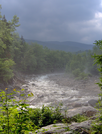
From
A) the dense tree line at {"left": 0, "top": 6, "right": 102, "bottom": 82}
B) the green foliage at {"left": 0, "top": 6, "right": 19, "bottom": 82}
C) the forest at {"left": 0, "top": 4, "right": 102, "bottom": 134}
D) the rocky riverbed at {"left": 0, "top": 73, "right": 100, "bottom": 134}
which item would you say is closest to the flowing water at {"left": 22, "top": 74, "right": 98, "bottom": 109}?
the rocky riverbed at {"left": 0, "top": 73, "right": 100, "bottom": 134}

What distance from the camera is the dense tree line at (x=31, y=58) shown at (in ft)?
69.5

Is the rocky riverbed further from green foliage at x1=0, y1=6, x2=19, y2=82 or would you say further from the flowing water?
green foliage at x1=0, y1=6, x2=19, y2=82

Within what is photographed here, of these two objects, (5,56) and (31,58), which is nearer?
(5,56)

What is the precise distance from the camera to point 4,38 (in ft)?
68.0

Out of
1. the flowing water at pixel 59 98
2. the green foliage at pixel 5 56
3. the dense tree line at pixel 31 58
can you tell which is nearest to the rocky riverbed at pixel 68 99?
the flowing water at pixel 59 98

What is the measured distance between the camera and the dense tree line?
21.2 m

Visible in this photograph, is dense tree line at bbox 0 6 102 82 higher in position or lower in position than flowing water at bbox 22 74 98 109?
higher

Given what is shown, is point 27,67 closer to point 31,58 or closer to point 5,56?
point 31,58

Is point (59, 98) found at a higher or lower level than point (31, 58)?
lower

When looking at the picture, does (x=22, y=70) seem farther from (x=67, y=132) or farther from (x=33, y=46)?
(x=67, y=132)

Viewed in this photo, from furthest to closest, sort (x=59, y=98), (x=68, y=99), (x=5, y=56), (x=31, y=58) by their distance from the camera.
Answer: (x=31, y=58)
(x=5, y=56)
(x=59, y=98)
(x=68, y=99)

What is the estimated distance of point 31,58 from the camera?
42.9 meters

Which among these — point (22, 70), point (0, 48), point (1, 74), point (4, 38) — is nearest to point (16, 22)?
point (4, 38)

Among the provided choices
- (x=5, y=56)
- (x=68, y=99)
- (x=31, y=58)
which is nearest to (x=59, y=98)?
(x=68, y=99)
